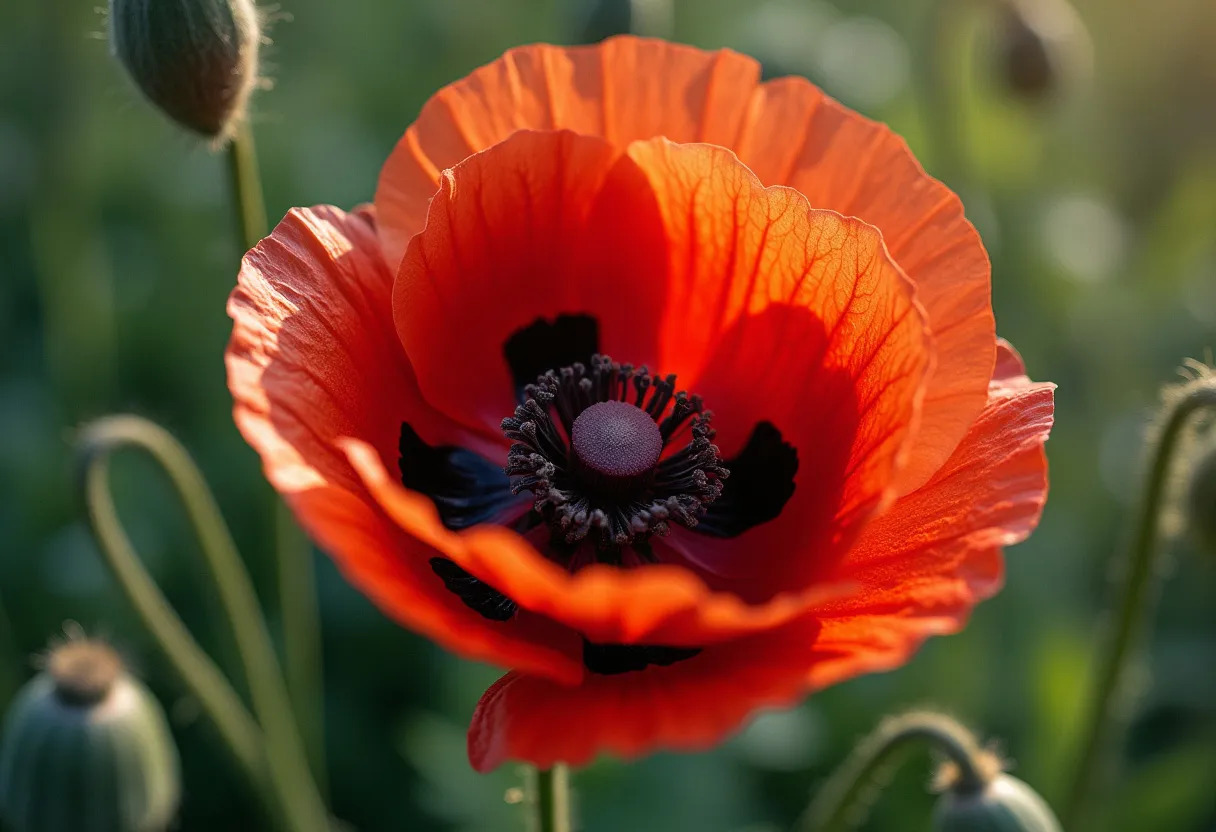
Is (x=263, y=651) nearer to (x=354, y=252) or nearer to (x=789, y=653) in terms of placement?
(x=354, y=252)

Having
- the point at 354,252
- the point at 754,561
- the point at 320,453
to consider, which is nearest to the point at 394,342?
the point at 354,252

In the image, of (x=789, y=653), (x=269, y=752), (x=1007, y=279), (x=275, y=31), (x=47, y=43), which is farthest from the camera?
(x=275, y=31)

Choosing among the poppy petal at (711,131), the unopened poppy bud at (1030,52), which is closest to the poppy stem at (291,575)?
the poppy petal at (711,131)

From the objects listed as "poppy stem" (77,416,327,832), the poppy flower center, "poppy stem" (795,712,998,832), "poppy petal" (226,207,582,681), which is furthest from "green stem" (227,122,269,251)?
"poppy stem" (795,712,998,832)

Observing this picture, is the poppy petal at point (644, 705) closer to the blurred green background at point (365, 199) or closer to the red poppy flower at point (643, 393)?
the red poppy flower at point (643, 393)

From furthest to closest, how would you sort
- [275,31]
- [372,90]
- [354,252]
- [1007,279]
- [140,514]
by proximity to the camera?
1. [275,31]
2. [372,90]
3. [1007,279]
4. [140,514]
5. [354,252]

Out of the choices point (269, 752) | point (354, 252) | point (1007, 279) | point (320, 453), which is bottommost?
point (269, 752)

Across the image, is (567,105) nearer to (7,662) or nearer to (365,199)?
(7,662)
